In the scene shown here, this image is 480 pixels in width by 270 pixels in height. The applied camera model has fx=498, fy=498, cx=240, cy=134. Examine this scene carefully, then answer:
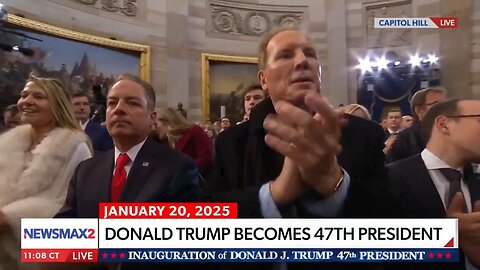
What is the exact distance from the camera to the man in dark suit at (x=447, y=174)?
130cm

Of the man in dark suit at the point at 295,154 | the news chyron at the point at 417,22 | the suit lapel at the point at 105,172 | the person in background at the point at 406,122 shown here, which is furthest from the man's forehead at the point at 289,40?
the suit lapel at the point at 105,172

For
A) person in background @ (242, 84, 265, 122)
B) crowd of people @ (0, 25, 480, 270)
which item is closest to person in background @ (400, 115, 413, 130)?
crowd of people @ (0, 25, 480, 270)

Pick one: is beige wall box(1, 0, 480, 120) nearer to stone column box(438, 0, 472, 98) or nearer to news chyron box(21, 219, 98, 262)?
stone column box(438, 0, 472, 98)

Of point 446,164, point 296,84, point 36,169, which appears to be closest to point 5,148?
point 36,169

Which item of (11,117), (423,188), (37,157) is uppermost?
(11,117)

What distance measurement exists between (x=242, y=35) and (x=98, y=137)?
48 cm

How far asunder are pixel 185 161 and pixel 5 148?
0.50m

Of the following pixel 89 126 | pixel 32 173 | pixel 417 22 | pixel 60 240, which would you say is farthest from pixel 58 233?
pixel 417 22

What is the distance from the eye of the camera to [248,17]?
53.4 inches

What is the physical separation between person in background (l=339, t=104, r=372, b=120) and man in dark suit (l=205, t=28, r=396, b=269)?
0.06 feet

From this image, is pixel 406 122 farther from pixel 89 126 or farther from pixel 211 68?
pixel 89 126

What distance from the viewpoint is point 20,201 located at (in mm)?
1354

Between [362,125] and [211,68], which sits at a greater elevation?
[211,68]

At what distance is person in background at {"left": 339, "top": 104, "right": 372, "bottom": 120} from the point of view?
4.33 ft
